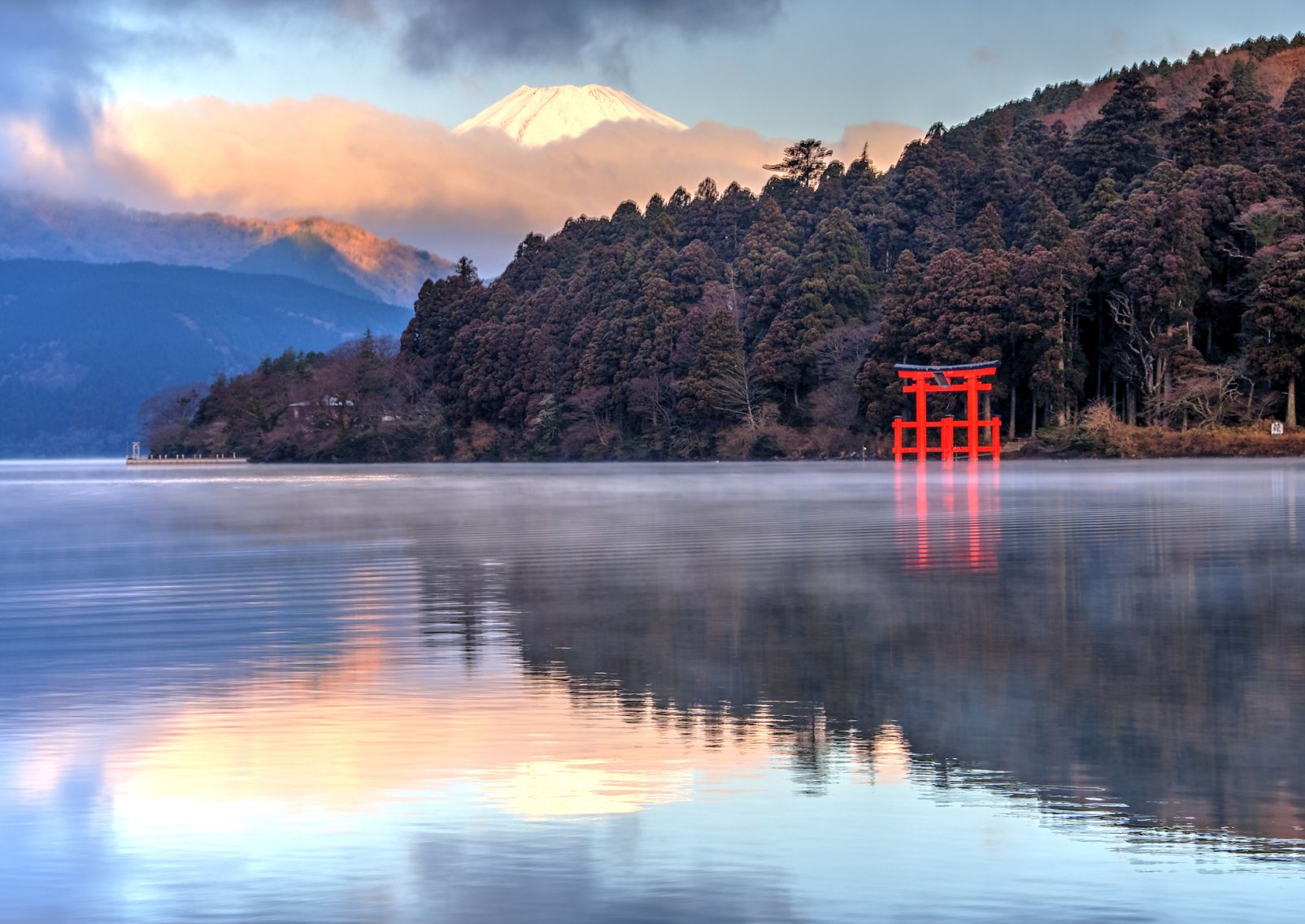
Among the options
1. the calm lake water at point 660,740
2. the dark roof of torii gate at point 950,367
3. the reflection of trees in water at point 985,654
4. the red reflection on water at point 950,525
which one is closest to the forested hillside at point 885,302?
the dark roof of torii gate at point 950,367

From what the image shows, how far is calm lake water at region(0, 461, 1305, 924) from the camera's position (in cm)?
459

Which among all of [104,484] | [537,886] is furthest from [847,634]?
[104,484]

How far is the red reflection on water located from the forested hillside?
22787 millimetres

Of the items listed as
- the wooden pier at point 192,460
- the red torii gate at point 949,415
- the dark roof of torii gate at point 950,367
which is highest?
the dark roof of torii gate at point 950,367

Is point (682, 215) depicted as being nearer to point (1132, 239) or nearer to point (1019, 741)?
point (1132, 239)

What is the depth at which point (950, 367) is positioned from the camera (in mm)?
63469

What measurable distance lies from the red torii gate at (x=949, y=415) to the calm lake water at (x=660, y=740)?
46.5m

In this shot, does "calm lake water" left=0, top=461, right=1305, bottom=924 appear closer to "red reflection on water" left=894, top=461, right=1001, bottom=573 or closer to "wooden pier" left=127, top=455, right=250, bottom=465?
"red reflection on water" left=894, top=461, right=1001, bottom=573

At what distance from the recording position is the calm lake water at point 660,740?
4.59 meters

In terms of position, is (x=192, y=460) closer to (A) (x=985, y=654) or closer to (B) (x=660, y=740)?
(A) (x=985, y=654)

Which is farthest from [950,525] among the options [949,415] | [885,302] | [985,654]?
[885,302]

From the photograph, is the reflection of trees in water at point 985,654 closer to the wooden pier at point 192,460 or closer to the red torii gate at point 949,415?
the red torii gate at point 949,415

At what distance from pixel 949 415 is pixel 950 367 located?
2013 mm

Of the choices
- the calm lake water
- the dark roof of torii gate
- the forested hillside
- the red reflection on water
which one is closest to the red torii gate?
the dark roof of torii gate
